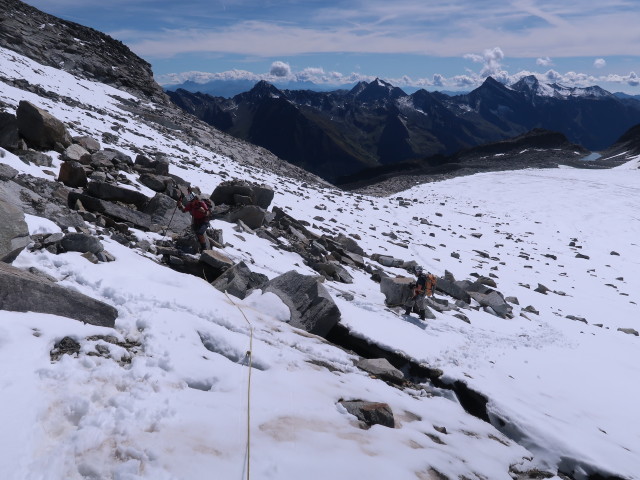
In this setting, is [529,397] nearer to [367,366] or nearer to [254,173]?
[367,366]

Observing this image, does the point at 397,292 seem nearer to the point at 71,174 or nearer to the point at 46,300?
the point at 46,300

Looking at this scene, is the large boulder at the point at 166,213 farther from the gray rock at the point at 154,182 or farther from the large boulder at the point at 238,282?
the large boulder at the point at 238,282

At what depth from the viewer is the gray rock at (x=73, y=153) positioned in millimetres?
13938

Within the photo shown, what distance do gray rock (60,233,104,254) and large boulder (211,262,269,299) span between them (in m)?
2.80

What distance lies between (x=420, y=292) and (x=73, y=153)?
1262 centimetres

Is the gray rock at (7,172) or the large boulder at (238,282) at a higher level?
the gray rock at (7,172)

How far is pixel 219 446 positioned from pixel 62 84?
4110 cm

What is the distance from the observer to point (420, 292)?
1239 centimetres

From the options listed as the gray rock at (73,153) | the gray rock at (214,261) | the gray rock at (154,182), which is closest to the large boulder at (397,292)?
the gray rock at (214,261)

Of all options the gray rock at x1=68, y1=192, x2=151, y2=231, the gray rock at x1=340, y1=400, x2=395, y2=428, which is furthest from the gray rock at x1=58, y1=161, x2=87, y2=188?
the gray rock at x1=340, y1=400, x2=395, y2=428

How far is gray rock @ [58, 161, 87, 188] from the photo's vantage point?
1234 cm

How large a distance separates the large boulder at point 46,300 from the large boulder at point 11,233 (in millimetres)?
550

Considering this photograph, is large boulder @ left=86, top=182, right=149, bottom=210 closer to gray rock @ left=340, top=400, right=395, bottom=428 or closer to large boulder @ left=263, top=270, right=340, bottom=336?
large boulder @ left=263, top=270, right=340, bottom=336

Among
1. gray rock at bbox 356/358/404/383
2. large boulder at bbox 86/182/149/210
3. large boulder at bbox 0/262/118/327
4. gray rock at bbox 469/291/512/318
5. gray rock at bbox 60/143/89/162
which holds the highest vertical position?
gray rock at bbox 60/143/89/162
